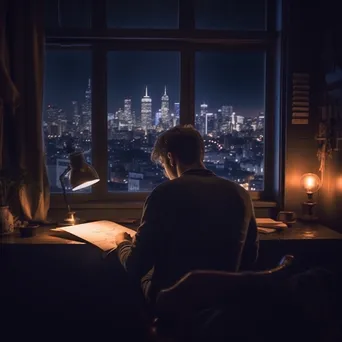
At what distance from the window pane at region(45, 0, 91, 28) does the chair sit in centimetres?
232

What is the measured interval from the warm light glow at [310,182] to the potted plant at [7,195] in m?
1.65

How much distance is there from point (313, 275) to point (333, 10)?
2.34m

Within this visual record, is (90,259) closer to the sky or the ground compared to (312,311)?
closer to the ground

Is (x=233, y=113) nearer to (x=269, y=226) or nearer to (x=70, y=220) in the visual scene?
(x=269, y=226)

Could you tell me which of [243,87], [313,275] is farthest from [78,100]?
[313,275]

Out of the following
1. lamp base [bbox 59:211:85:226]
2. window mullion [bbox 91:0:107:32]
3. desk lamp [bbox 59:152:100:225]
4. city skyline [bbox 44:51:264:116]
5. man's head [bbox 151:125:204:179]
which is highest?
window mullion [bbox 91:0:107:32]

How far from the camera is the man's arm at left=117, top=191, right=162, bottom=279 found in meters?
1.91

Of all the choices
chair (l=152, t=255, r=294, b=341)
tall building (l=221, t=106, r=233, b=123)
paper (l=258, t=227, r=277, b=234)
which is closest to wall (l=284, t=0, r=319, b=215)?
tall building (l=221, t=106, r=233, b=123)

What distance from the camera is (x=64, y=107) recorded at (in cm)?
336

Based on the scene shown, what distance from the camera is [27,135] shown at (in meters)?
3.10

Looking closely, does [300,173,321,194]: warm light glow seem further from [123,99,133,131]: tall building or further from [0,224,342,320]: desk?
[123,99,133,131]: tall building

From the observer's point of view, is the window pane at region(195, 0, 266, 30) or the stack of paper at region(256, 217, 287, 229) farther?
the window pane at region(195, 0, 266, 30)

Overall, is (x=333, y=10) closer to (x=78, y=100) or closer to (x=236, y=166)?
(x=236, y=166)

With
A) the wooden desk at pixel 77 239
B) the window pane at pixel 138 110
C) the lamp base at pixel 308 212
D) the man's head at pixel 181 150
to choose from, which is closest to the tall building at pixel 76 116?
the window pane at pixel 138 110
